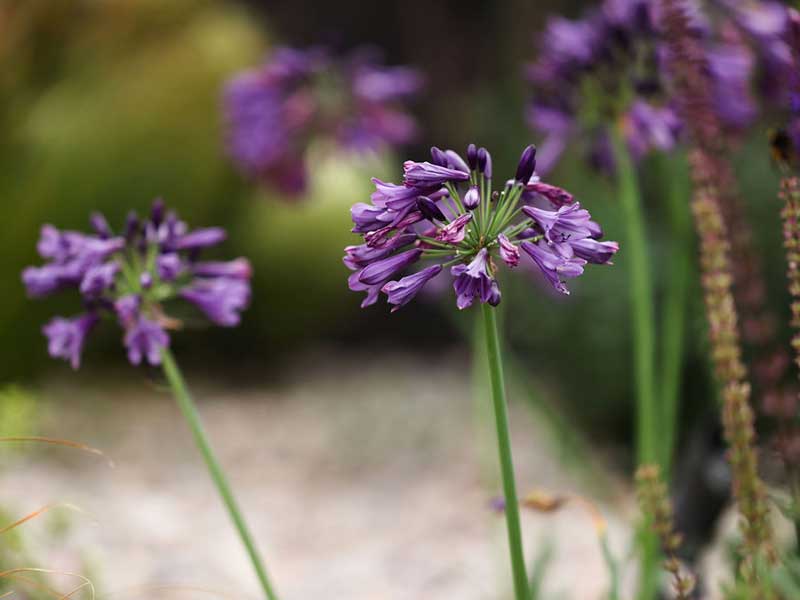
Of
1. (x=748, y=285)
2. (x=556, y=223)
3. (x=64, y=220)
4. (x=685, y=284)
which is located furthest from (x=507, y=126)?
(x=556, y=223)

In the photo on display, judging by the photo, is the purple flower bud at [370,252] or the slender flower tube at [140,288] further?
the slender flower tube at [140,288]

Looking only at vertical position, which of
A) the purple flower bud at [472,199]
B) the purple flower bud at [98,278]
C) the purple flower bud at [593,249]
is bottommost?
the purple flower bud at [98,278]

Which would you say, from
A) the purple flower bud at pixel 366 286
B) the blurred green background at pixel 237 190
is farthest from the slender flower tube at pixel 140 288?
the blurred green background at pixel 237 190

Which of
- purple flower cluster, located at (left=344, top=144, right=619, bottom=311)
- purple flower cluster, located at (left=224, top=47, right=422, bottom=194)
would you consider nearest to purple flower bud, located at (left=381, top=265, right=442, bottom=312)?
purple flower cluster, located at (left=344, top=144, right=619, bottom=311)

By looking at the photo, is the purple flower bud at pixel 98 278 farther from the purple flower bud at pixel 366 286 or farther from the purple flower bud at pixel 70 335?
the purple flower bud at pixel 366 286

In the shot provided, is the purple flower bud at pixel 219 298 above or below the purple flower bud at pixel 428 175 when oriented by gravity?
below

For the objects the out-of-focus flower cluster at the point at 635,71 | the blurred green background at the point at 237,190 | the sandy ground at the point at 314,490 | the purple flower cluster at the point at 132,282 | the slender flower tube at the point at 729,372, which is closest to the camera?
the slender flower tube at the point at 729,372

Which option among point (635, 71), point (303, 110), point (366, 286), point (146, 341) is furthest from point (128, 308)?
point (303, 110)
